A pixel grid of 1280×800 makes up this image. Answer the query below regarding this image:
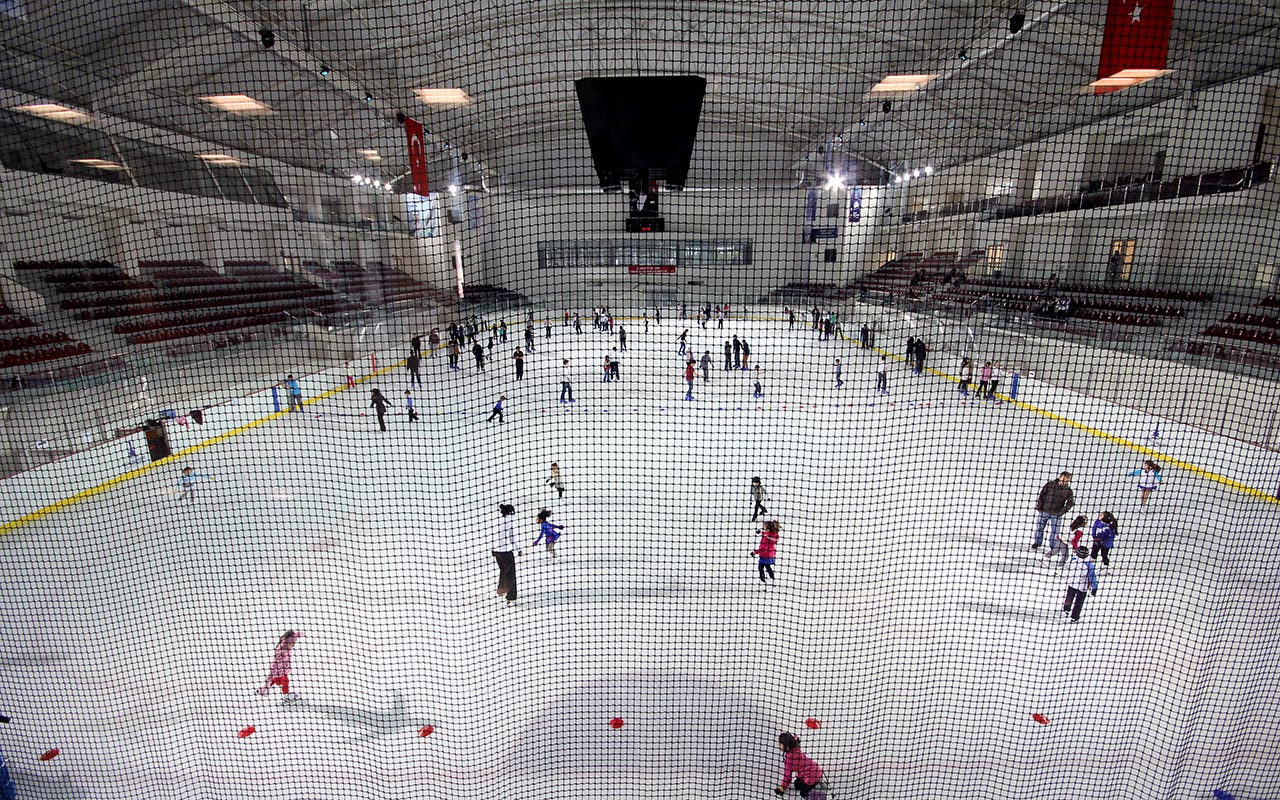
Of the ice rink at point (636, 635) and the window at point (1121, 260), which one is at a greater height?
the window at point (1121, 260)

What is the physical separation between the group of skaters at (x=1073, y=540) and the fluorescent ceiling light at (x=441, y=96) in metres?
12.9

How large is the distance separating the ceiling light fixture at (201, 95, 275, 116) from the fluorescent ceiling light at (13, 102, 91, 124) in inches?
85.7

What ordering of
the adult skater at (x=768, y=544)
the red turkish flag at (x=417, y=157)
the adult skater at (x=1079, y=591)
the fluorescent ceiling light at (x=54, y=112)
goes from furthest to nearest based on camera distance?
the fluorescent ceiling light at (x=54, y=112) → the red turkish flag at (x=417, y=157) → the adult skater at (x=768, y=544) → the adult skater at (x=1079, y=591)

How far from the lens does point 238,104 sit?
12336 millimetres

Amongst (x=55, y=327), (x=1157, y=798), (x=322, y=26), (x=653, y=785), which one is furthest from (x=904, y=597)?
(x=322, y=26)

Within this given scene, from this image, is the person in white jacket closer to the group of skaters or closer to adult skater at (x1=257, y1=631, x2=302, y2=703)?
adult skater at (x1=257, y1=631, x2=302, y2=703)

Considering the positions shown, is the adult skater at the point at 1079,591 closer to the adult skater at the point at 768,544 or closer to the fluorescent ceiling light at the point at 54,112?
the adult skater at the point at 768,544

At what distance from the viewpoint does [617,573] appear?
5.12 m

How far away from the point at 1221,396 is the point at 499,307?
18983 millimetres

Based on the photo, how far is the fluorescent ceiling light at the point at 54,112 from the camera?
8586 mm

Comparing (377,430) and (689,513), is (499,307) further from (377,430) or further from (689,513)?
(689,513)

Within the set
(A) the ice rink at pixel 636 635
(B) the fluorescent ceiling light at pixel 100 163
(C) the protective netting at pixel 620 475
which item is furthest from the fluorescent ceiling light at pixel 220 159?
(A) the ice rink at pixel 636 635

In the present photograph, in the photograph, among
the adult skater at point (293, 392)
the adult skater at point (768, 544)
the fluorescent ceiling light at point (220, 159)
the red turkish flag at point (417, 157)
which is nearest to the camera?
the adult skater at point (768, 544)

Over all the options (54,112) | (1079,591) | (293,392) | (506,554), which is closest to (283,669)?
(506,554)
